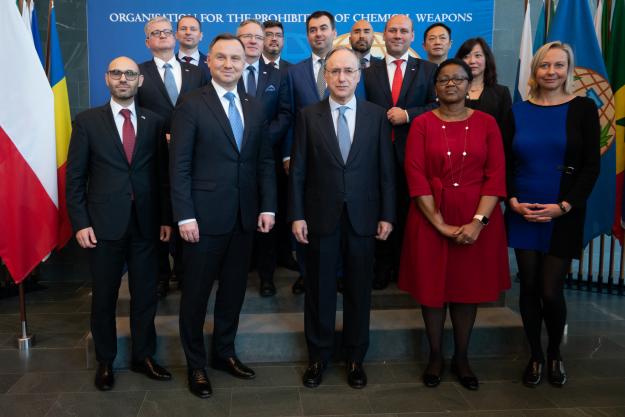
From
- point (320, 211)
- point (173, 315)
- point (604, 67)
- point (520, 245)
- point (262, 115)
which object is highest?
point (604, 67)

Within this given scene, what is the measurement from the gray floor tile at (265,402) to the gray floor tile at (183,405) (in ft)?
0.17

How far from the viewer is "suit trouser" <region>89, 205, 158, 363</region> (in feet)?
9.55

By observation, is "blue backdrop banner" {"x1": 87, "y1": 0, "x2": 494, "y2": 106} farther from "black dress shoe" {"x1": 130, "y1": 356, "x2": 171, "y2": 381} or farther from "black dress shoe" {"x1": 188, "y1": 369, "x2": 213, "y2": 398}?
"black dress shoe" {"x1": 188, "y1": 369, "x2": 213, "y2": 398}

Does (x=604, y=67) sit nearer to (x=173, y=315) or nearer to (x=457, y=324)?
(x=457, y=324)

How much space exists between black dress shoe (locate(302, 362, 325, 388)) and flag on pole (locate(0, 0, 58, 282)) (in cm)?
185

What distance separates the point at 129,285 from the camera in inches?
118

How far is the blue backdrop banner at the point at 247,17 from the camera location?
208 inches

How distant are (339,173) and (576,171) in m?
1.18

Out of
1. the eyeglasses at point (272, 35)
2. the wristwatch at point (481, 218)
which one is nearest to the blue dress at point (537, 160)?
the wristwatch at point (481, 218)

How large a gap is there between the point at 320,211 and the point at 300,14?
3095mm

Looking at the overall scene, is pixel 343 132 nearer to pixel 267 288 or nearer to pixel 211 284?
pixel 211 284

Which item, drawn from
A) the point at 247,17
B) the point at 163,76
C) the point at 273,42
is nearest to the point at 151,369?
the point at 163,76

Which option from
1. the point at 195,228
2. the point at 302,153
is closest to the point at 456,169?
the point at 302,153

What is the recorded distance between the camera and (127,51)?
5.34 meters
